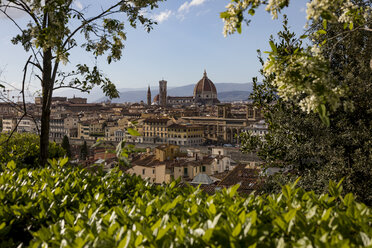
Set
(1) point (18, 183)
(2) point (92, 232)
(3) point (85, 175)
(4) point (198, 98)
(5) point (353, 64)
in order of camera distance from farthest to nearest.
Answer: (4) point (198, 98) → (5) point (353, 64) → (3) point (85, 175) → (1) point (18, 183) → (2) point (92, 232)

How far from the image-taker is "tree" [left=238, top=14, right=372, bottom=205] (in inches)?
180

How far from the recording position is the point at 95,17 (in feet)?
19.9

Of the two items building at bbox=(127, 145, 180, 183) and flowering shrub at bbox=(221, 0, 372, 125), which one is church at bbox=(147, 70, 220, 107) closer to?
building at bbox=(127, 145, 180, 183)

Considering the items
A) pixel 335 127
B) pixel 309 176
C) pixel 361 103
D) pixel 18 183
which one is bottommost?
pixel 309 176

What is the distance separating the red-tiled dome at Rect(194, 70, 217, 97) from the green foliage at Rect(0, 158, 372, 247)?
151 meters

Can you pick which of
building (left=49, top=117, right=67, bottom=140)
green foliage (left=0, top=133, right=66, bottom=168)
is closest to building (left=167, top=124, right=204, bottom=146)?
building (left=49, top=117, right=67, bottom=140)

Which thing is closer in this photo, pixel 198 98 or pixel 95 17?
pixel 95 17

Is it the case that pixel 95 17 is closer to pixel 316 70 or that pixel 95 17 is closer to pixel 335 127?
pixel 335 127

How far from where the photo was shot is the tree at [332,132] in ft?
15.0

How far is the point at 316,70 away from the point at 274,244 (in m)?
1.13

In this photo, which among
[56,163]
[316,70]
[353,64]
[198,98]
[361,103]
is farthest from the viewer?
[198,98]

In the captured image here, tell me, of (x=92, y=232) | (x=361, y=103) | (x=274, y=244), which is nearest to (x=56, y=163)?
(x=92, y=232)

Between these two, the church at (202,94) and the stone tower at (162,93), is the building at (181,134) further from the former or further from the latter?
the stone tower at (162,93)

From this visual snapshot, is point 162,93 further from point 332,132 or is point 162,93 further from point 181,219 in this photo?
point 181,219
